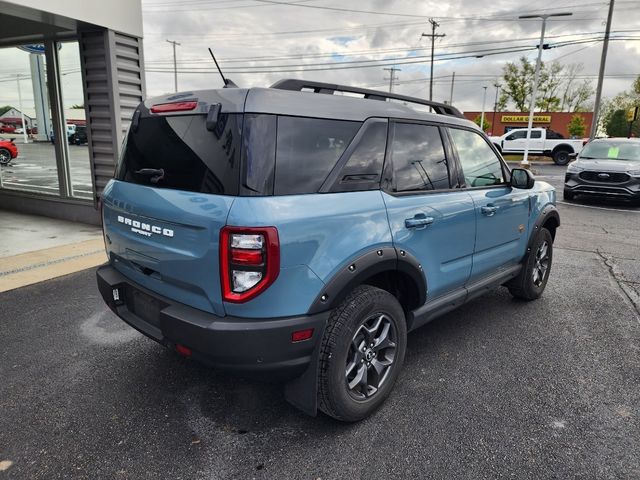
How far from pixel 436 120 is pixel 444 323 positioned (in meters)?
1.87

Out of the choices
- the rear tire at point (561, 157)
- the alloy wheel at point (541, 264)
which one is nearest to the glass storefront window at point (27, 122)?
the alloy wheel at point (541, 264)

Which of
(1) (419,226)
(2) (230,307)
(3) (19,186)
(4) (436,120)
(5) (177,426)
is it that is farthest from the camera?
(3) (19,186)

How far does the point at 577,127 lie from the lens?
4534cm

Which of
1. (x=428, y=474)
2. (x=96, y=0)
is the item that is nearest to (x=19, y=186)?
(x=96, y=0)

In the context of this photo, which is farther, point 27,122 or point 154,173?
point 27,122

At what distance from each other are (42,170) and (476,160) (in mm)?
8283

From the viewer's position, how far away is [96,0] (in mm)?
6426

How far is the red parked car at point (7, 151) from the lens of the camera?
9305 millimetres

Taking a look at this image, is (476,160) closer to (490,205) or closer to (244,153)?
(490,205)

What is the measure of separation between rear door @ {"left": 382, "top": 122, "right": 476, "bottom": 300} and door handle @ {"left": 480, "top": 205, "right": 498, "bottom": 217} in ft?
0.53

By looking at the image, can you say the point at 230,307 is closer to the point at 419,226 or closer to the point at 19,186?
the point at 419,226

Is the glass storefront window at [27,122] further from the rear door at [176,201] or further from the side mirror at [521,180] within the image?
the side mirror at [521,180]

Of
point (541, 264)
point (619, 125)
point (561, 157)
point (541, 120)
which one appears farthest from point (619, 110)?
point (541, 264)

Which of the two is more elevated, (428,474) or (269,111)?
(269,111)
